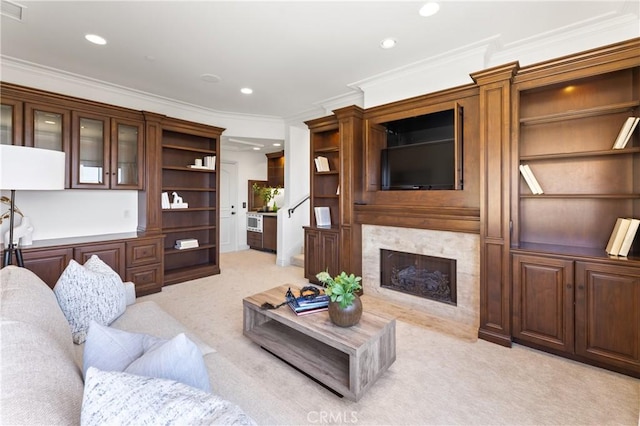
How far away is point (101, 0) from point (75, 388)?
2734 millimetres

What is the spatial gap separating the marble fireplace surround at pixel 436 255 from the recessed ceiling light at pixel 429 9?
6.62ft

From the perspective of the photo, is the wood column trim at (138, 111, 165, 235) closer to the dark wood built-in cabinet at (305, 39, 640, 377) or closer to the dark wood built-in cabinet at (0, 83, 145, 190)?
the dark wood built-in cabinet at (0, 83, 145, 190)

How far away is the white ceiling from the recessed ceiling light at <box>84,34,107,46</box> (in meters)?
0.06

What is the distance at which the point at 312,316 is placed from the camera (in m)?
2.14

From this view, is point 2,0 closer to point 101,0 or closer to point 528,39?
point 101,0

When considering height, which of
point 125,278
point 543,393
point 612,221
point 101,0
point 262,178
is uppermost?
point 101,0

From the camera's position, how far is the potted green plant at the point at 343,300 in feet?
6.25

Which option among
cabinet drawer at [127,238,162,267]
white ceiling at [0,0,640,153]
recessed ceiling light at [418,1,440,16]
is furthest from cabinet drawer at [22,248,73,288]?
recessed ceiling light at [418,1,440,16]

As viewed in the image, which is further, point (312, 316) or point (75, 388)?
point (312, 316)

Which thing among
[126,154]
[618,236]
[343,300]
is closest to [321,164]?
[126,154]

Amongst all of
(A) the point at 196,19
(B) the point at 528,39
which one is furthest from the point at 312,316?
(B) the point at 528,39

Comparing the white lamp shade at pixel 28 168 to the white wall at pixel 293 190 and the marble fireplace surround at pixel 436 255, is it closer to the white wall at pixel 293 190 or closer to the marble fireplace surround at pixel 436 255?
the marble fireplace surround at pixel 436 255

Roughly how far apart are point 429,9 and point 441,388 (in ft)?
9.39

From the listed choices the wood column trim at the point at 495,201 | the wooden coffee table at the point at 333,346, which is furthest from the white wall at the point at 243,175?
the wood column trim at the point at 495,201
